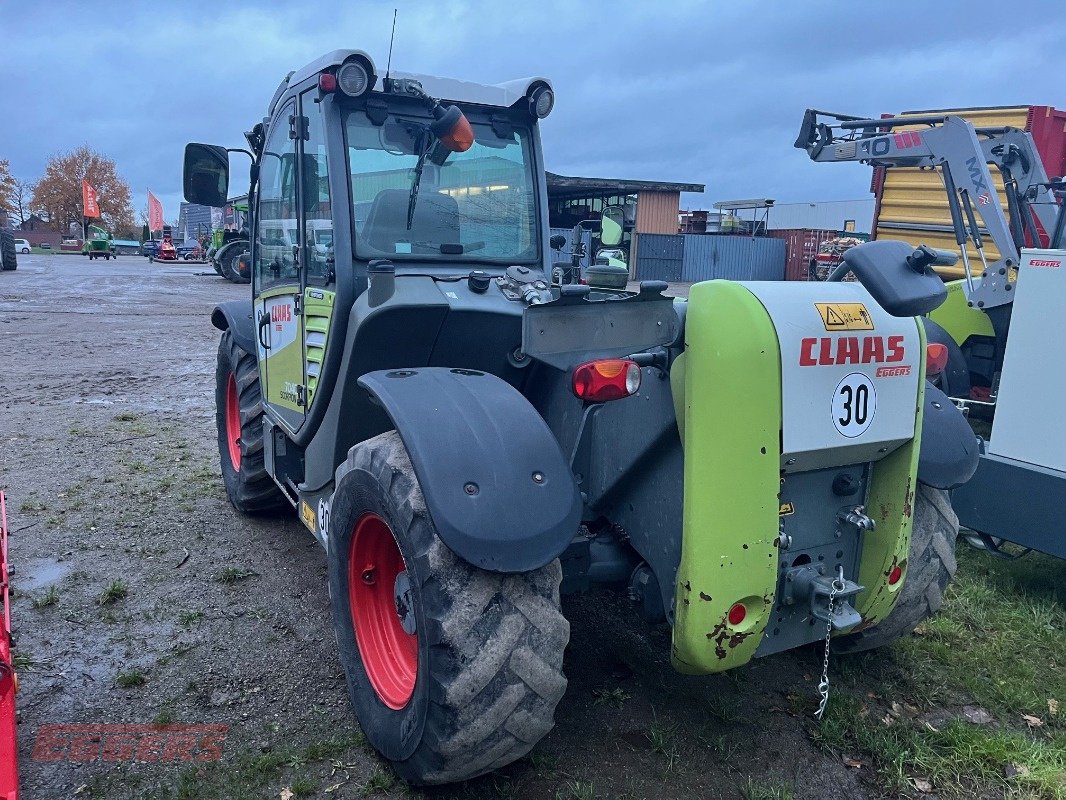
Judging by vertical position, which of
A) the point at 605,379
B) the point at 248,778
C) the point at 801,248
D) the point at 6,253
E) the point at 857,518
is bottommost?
the point at 248,778

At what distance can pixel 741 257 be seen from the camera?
32.6 metres

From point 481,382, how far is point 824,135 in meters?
7.57

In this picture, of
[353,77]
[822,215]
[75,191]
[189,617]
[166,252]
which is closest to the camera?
[353,77]

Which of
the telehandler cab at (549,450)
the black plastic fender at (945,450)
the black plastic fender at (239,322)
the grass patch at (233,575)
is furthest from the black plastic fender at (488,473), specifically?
the black plastic fender at (239,322)

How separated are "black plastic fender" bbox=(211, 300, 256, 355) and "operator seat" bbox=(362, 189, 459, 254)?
68.1 inches

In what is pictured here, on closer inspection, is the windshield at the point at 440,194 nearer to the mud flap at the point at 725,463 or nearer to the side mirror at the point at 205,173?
the side mirror at the point at 205,173

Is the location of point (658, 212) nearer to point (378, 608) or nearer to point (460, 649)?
point (378, 608)

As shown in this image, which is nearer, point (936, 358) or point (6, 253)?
point (936, 358)

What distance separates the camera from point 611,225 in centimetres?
420

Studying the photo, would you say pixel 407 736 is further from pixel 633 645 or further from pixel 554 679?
pixel 633 645

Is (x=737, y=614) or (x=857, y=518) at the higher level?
(x=857, y=518)

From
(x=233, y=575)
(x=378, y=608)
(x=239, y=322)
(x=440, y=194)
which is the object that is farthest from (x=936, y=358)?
(x=239, y=322)

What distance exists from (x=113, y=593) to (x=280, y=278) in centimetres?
179

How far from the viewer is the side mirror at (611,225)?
4.19 metres
